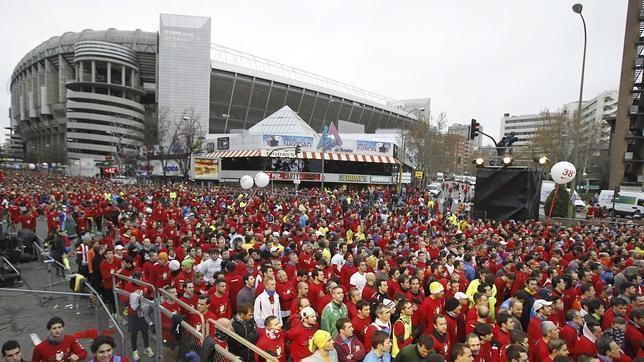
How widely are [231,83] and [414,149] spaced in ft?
143

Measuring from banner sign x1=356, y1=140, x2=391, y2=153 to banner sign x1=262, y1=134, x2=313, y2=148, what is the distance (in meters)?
5.49

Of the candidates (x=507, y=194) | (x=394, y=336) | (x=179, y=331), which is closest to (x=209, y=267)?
(x=179, y=331)

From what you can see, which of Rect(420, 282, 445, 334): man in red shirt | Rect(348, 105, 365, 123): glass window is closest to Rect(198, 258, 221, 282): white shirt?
Rect(420, 282, 445, 334): man in red shirt

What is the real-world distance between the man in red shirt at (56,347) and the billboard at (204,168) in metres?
31.7

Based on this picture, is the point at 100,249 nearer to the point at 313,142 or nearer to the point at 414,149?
the point at 313,142

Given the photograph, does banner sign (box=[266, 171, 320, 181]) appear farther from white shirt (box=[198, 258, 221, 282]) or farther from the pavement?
white shirt (box=[198, 258, 221, 282])

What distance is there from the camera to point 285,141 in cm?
3709

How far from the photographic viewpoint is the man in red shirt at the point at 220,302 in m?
5.33

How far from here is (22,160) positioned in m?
118

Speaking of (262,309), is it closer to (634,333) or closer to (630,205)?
(634,333)

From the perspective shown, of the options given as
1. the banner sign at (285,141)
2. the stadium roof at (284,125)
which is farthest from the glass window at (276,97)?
the banner sign at (285,141)

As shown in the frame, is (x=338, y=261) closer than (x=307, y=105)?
Yes

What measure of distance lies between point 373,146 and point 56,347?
36.7 meters

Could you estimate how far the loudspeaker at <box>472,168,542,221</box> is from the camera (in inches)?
679
